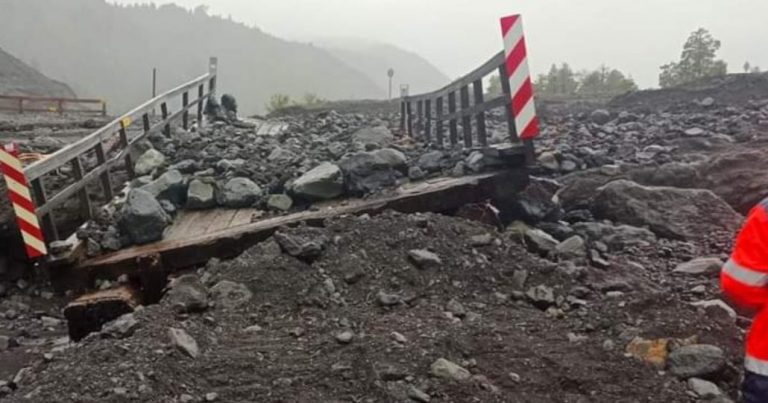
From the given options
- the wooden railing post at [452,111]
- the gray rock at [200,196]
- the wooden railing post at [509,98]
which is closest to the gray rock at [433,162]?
the wooden railing post at [509,98]

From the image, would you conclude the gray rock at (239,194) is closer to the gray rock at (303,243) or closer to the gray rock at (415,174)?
the gray rock at (415,174)

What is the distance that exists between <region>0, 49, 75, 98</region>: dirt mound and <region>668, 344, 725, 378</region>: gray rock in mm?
50886

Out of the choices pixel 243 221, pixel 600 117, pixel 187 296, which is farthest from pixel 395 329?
pixel 600 117

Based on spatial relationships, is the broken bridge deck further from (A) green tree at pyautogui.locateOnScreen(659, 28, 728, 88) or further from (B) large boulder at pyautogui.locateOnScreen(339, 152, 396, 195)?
(A) green tree at pyautogui.locateOnScreen(659, 28, 728, 88)

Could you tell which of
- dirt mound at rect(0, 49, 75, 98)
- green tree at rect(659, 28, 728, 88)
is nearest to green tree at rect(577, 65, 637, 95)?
green tree at rect(659, 28, 728, 88)

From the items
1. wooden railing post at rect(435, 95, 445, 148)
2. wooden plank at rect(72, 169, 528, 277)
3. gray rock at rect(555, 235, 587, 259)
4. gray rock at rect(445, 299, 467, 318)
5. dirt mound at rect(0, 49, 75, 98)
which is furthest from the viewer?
dirt mound at rect(0, 49, 75, 98)

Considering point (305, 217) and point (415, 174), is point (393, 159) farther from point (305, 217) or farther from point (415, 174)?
point (305, 217)

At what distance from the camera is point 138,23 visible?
7165 inches

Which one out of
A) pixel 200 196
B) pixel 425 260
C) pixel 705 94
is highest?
pixel 705 94

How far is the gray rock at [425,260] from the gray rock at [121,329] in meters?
1.85

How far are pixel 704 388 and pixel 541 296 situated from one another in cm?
125

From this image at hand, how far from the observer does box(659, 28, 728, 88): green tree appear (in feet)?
93.6

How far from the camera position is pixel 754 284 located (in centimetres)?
249

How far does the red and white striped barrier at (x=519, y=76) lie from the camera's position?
5730 millimetres
